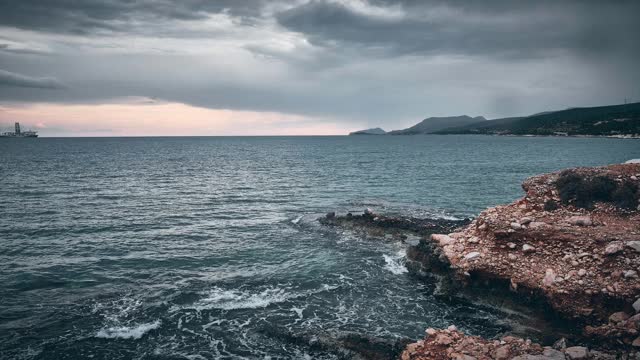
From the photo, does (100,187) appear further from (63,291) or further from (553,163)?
(553,163)

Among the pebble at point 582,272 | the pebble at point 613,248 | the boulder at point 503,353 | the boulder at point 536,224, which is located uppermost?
the boulder at point 536,224

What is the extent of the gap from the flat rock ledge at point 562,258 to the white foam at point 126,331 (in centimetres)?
1332

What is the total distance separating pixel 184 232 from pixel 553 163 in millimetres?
104878

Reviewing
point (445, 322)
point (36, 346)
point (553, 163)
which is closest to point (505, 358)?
point (445, 322)

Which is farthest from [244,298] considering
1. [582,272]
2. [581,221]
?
[581,221]

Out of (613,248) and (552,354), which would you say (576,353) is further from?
(613,248)

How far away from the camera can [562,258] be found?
2278 cm

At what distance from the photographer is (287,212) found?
5097 centimetres

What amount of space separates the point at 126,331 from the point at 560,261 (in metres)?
23.6

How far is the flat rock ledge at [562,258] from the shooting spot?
1672 cm

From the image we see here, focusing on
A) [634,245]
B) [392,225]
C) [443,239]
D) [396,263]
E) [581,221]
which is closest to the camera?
→ [634,245]

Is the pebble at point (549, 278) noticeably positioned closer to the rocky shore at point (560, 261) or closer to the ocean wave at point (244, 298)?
the rocky shore at point (560, 261)

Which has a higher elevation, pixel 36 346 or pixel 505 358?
pixel 505 358

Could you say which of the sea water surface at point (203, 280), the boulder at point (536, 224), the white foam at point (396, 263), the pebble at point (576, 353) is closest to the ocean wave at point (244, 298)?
the sea water surface at point (203, 280)
